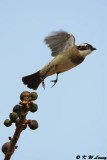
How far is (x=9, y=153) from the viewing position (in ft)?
7.71

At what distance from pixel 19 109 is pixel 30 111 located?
0.17 meters

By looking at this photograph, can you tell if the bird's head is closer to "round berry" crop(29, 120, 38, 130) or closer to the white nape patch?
the white nape patch

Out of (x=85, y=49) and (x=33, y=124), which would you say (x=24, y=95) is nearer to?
(x=33, y=124)

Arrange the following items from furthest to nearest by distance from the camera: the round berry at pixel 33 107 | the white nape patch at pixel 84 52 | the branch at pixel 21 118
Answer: the white nape patch at pixel 84 52, the round berry at pixel 33 107, the branch at pixel 21 118

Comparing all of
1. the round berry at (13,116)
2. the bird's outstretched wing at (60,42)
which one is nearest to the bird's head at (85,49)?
the bird's outstretched wing at (60,42)

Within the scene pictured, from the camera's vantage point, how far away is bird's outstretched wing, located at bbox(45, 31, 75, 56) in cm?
624

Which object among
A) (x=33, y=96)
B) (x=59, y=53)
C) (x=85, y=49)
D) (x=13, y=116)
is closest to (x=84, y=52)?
(x=85, y=49)

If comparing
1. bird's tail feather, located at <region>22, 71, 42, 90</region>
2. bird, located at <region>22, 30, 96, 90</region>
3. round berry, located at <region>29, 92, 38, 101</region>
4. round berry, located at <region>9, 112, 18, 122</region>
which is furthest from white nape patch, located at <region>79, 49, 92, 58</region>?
round berry, located at <region>9, 112, 18, 122</region>

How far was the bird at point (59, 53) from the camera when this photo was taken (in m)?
6.00

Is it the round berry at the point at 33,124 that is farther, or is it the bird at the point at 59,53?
the bird at the point at 59,53

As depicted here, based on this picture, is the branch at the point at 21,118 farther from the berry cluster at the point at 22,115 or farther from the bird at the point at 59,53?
the bird at the point at 59,53

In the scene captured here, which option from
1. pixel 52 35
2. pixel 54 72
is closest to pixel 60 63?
pixel 54 72

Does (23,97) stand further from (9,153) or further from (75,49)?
(75,49)

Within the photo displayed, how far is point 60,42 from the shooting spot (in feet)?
20.6
